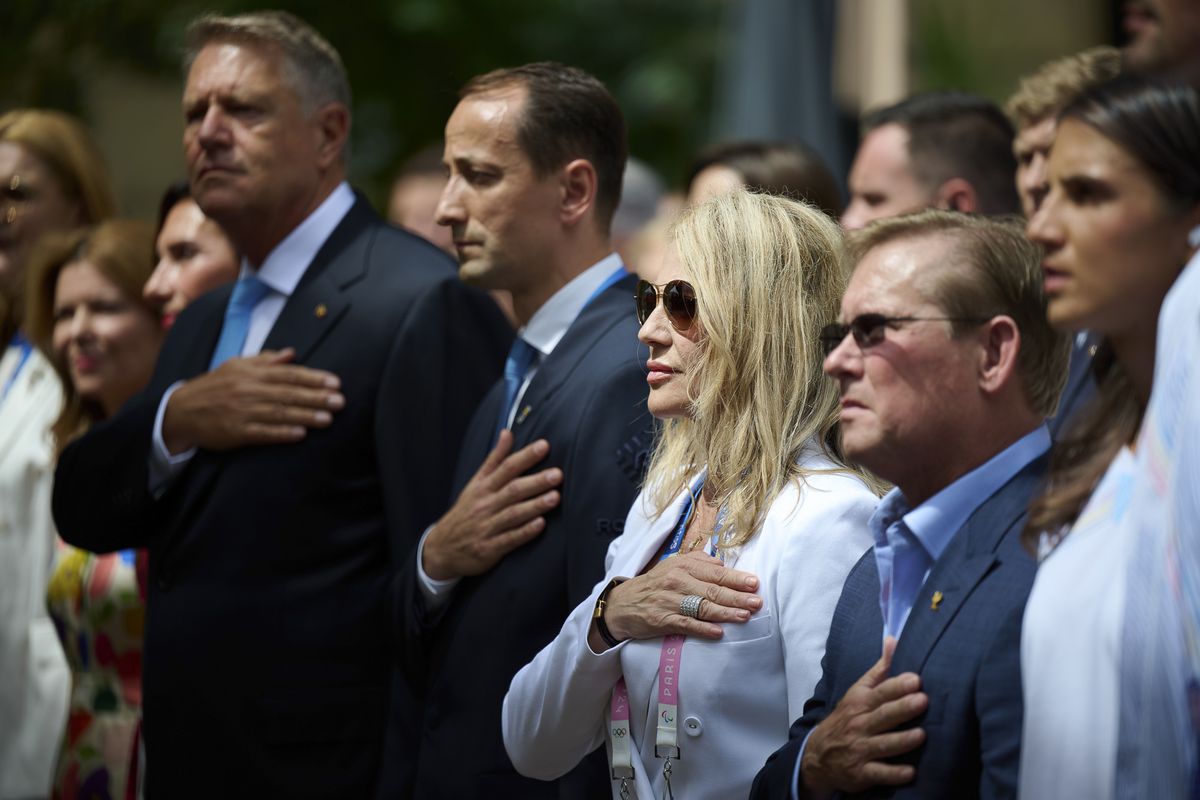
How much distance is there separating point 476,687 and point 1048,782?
1.84m

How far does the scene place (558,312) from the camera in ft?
13.9

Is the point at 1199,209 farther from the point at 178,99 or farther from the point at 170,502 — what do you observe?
the point at 178,99

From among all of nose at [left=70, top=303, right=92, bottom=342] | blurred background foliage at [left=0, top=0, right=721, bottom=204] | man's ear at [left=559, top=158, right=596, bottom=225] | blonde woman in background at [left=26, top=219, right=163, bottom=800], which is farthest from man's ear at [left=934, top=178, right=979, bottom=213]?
blurred background foliage at [left=0, top=0, right=721, bottom=204]

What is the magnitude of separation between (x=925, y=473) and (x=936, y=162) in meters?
2.42

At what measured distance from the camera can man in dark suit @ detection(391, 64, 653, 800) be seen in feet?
12.7

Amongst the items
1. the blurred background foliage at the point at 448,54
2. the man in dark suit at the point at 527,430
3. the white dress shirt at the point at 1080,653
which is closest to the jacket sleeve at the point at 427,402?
the man in dark suit at the point at 527,430

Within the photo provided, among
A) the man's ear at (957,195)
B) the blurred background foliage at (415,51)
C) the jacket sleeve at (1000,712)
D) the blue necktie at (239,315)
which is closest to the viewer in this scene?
the jacket sleeve at (1000,712)

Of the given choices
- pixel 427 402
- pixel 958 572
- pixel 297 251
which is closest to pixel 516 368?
pixel 427 402

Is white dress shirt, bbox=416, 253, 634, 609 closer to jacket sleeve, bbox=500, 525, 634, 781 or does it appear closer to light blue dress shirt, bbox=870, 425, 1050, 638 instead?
jacket sleeve, bbox=500, 525, 634, 781

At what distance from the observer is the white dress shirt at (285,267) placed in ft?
15.6

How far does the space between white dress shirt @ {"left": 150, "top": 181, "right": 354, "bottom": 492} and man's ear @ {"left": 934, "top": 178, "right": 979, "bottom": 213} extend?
181cm

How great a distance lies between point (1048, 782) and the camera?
2.31 metres

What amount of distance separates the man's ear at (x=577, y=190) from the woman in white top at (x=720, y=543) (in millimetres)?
736

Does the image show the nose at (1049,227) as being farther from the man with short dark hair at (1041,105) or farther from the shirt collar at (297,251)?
the shirt collar at (297,251)
